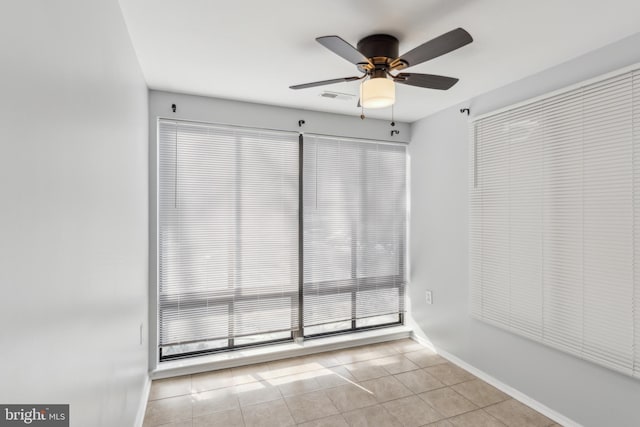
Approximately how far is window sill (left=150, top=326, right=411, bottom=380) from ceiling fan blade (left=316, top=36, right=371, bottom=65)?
2.80m

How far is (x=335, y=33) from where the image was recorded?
6.29ft

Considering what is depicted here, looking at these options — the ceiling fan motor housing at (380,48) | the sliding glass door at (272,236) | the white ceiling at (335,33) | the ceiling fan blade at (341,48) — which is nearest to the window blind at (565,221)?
the white ceiling at (335,33)

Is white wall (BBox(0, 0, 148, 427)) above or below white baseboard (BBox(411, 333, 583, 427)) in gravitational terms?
above

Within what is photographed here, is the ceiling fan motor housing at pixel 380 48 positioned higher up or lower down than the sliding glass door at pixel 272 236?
higher up

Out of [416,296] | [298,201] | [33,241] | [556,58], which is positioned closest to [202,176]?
[298,201]

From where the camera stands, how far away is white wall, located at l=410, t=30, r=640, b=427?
2.07 m

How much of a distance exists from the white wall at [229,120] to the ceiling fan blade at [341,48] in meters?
1.61

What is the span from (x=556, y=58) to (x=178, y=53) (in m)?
2.68

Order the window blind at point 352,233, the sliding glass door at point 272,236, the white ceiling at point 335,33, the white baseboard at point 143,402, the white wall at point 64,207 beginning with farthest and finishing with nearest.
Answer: the window blind at point 352,233, the sliding glass door at point 272,236, the white baseboard at point 143,402, the white ceiling at point 335,33, the white wall at point 64,207

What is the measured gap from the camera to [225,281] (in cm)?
311

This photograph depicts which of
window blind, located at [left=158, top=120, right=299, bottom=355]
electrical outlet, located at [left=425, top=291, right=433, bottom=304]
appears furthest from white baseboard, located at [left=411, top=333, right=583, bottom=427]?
window blind, located at [left=158, top=120, right=299, bottom=355]

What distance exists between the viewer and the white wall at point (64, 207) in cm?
65

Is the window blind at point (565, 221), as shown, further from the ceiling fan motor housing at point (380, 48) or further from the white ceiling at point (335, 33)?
the ceiling fan motor housing at point (380, 48)

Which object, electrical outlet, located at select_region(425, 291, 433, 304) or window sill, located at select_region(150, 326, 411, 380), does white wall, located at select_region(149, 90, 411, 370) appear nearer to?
window sill, located at select_region(150, 326, 411, 380)
